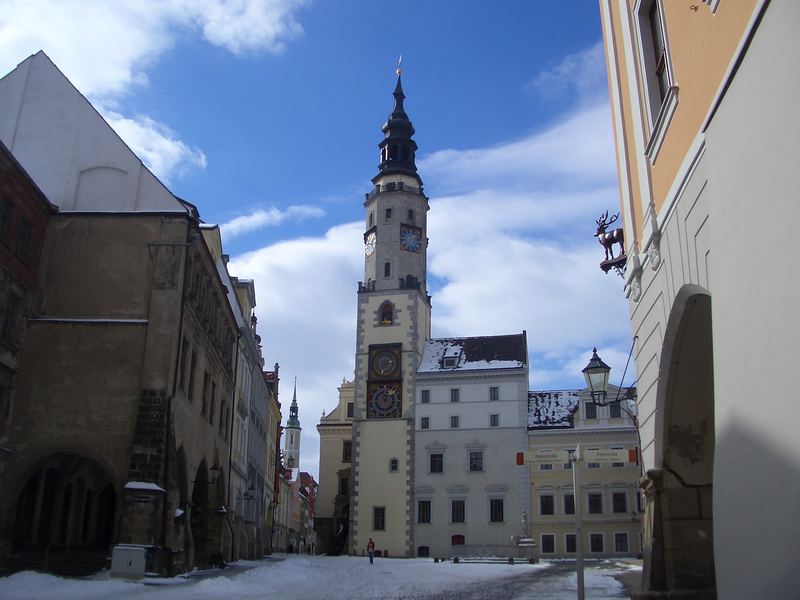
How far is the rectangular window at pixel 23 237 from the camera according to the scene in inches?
920

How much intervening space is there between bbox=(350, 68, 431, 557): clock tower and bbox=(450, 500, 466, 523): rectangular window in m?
3.24

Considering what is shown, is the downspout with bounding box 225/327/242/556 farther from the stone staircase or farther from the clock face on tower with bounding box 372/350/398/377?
the clock face on tower with bounding box 372/350/398/377

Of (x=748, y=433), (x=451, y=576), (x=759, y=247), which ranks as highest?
(x=759, y=247)

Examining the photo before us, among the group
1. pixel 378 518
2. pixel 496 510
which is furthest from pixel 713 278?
pixel 378 518

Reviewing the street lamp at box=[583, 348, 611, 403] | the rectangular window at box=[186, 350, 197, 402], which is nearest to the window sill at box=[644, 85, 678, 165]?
the street lamp at box=[583, 348, 611, 403]

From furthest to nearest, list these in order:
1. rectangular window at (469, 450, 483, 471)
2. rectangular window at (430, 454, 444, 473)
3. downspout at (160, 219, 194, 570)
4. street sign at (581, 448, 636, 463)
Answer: rectangular window at (430, 454, 444, 473) < rectangular window at (469, 450, 483, 471) < downspout at (160, 219, 194, 570) < street sign at (581, 448, 636, 463)

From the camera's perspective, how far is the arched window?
68.8 meters

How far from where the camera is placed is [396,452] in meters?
64.8

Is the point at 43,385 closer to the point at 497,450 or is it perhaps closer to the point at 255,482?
the point at 255,482

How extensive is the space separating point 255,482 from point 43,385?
2685 cm

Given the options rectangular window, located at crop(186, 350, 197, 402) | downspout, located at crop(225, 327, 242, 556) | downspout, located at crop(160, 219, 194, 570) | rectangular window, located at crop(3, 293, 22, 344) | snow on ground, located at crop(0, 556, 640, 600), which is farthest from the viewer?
downspout, located at crop(225, 327, 242, 556)

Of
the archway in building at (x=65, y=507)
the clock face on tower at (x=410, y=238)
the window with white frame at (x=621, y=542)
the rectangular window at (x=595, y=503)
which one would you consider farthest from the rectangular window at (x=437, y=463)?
the archway in building at (x=65, y=507)

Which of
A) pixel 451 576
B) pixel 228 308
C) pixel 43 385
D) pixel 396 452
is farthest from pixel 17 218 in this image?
pixel 396 452

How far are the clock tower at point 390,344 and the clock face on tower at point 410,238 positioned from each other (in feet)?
0.29
